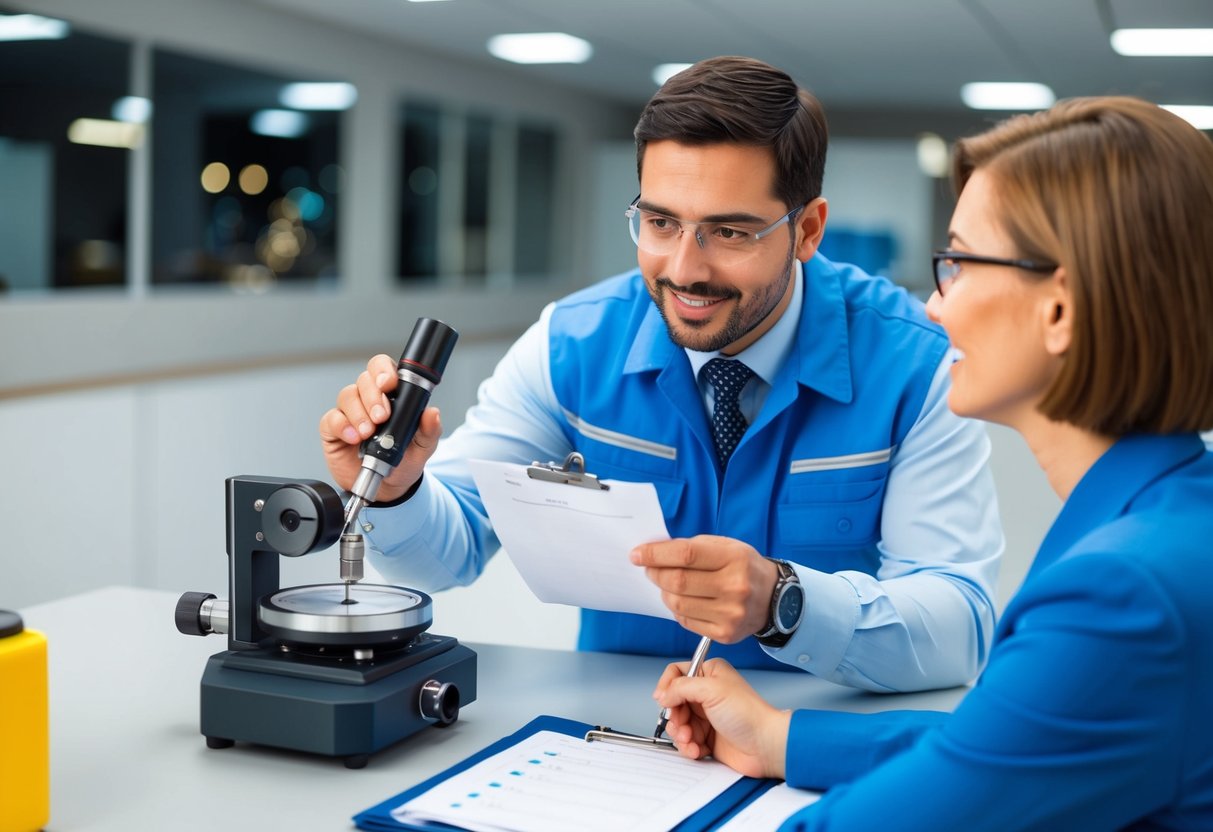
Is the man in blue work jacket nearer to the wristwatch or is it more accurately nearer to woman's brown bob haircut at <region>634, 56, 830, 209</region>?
woman's brown bob haircut at <region>634, 56, 830, 209</region>

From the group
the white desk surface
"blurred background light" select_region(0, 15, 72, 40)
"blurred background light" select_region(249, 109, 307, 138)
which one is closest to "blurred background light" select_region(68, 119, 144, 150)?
"blurred background light" select_region(0, 15, 72, 40)

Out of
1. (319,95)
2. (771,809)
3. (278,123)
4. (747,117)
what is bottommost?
(771,809)

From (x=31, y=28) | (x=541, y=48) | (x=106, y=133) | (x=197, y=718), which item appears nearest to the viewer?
(x=197, y=718)

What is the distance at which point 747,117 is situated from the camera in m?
1.68

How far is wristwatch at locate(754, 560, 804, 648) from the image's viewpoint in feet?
4.41

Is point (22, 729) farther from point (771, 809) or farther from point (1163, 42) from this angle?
point (1163, 42)

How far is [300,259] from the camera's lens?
7.04 meters

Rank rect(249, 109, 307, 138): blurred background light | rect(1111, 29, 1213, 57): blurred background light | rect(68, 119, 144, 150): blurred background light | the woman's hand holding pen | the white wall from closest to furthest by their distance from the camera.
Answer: the woman's hand holding pen
rect(68, 119, 144, 150): blurred background light
rect(1111, 29, 1213, 57): blurred background light
rect(249, 109, 307, 138): blurred background light
the white wall

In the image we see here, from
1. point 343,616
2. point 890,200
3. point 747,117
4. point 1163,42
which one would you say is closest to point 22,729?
point 343,616

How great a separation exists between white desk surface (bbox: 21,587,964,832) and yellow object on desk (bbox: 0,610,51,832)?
0.05 meters

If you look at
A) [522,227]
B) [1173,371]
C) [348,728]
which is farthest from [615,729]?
[522,227]

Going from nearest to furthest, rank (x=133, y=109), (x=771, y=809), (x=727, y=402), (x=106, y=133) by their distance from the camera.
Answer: (x=771, y=809) < (x=727, y=402) < (x=106, y=133) < (x=133, y=109)

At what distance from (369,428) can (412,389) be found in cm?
7

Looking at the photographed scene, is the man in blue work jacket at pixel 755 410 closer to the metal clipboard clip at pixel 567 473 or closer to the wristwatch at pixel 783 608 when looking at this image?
the wristwatch at pixel 783 608
